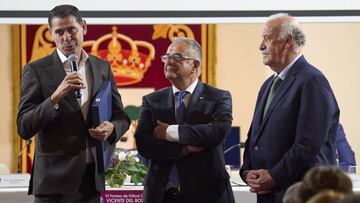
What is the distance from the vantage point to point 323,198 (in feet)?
4.49

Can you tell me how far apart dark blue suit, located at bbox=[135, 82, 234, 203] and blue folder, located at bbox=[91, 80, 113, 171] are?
18 centimetres

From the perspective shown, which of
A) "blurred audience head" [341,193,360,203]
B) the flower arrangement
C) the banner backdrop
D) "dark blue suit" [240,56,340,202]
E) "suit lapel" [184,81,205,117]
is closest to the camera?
"blurred audience head" [341,193,360,203]

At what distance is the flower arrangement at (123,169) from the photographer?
375 cm

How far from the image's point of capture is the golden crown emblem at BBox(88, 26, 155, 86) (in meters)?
7.65

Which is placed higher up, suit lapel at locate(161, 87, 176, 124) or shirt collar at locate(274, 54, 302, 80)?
shirt collar at locate(274, 54, 302, 80)

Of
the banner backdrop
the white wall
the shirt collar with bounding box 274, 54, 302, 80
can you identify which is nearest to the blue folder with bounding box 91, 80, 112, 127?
the shirt collar with bounding box 274, 54, 302, 80

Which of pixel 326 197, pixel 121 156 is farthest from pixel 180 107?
pixel 326 197

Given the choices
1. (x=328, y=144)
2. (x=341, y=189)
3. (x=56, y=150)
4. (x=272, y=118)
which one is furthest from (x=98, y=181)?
(x=341, y=189)

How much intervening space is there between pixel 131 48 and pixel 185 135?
4.84 metres

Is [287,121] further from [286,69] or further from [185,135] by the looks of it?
[185,135]

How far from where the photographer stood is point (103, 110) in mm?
2840

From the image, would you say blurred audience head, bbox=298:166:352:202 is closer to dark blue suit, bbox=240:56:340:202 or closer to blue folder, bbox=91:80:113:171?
dark blue suit, bbox=240:56:340:202

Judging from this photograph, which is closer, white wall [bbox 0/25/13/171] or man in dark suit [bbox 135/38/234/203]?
man in dark suit [bbox 135/38/234/203]

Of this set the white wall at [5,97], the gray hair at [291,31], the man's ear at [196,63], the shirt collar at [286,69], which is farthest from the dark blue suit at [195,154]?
the white wall at [5,97]
